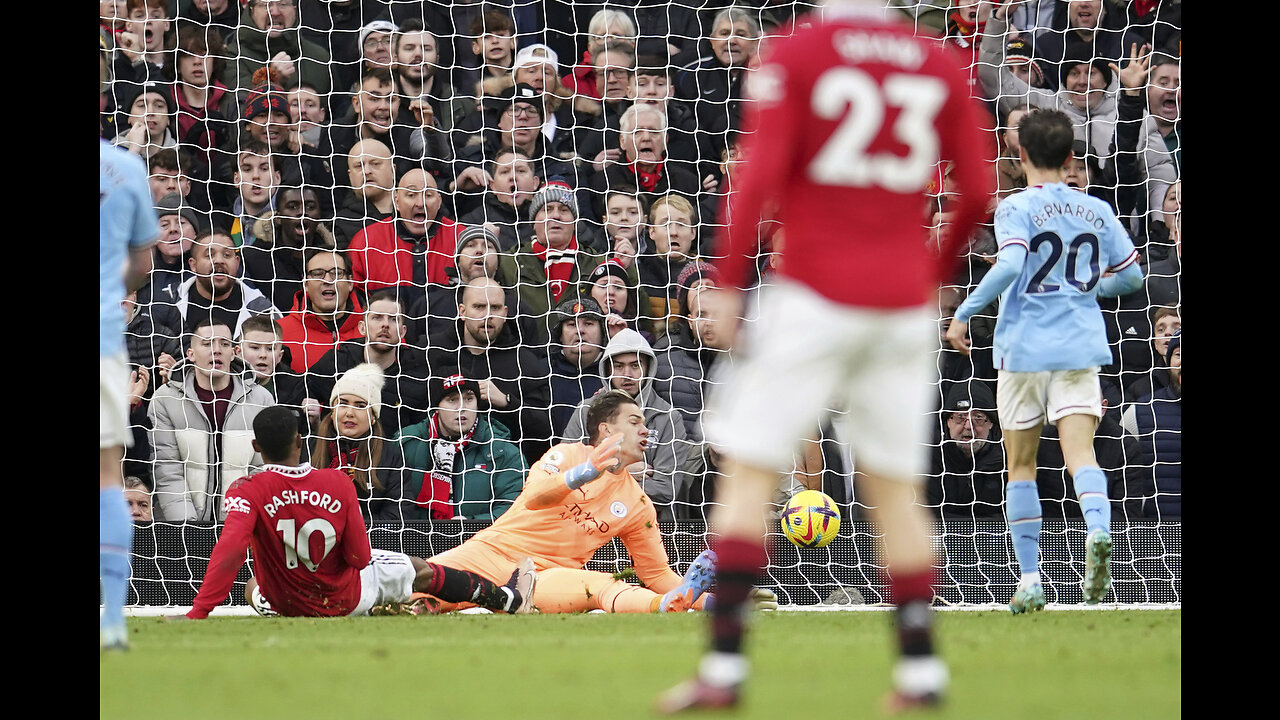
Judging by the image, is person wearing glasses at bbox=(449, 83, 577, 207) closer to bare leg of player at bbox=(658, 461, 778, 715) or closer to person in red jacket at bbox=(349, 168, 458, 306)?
person in red jacket at bbox=(349, 168, 458, 306)

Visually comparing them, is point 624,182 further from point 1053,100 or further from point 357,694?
point 357,694

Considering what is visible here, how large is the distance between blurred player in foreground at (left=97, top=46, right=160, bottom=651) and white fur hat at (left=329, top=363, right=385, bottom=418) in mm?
3432

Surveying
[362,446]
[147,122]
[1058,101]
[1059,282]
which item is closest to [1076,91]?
[1058,101]

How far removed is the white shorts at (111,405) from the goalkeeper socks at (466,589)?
2604mm

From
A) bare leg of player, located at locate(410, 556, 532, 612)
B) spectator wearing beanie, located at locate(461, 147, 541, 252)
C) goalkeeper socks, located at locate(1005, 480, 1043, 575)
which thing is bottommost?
bare leg of player, located at locate(410, 556, 532, 612)

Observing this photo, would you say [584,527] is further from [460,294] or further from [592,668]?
[592,668]

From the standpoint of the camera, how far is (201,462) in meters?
7.93

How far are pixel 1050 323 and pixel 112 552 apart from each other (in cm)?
380

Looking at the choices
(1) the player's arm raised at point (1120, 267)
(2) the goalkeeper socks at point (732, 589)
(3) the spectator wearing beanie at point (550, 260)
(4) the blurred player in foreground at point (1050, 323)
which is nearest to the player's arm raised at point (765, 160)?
(2) the goalkeeper socks at point (732, 589)

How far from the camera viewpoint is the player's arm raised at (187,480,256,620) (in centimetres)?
Result: 597

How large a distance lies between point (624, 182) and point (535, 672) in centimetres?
539

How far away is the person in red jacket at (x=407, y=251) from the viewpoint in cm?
855

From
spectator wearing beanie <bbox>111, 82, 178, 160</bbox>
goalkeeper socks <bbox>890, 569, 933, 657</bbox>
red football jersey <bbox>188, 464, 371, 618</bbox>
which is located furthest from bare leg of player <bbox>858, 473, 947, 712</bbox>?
spectator wearing beanie <bbox>111, 82, 178, 160</bbox>

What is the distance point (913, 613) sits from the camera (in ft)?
10.4
